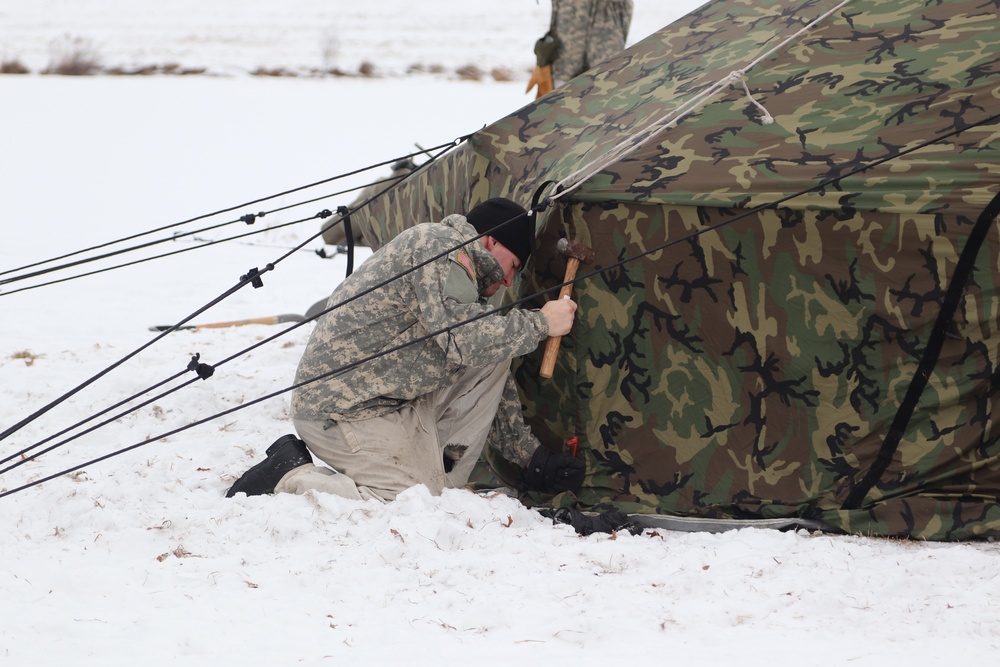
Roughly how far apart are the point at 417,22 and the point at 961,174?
27562 mm

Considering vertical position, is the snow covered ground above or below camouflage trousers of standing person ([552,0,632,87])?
below

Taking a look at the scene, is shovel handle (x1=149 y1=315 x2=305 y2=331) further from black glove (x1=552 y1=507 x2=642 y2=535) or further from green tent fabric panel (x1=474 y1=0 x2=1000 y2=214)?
black glove (x1=552 y1=507 x2=642 y2=535)

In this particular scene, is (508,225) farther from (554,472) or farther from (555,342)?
(554,472)

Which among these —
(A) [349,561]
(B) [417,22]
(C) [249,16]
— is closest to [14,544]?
(A) [349,561]


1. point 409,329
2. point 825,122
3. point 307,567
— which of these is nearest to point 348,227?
point 409,329

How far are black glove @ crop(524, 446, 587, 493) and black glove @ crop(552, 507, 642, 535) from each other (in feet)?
0.48

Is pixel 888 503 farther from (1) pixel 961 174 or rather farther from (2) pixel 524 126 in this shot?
(2) pixel 524 126

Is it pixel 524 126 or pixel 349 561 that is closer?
pixel 349 561

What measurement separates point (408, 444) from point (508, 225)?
88 cm

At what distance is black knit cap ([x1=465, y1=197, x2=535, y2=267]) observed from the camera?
12.7 feet

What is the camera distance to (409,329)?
3.92 metres

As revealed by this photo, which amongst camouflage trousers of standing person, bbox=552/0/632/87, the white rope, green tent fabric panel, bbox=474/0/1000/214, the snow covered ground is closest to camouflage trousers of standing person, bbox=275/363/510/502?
the snow covered ground

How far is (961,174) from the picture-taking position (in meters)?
3.54

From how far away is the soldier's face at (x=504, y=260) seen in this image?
3.88m
